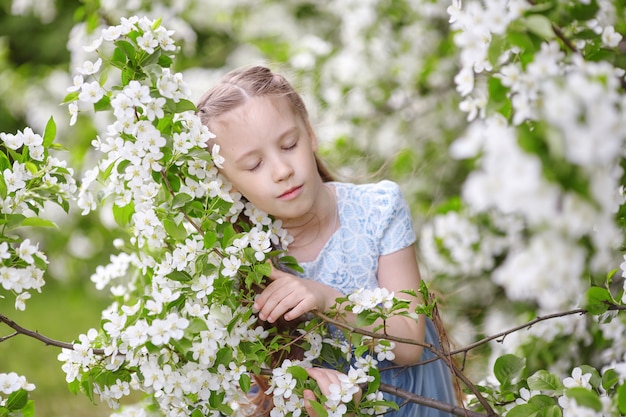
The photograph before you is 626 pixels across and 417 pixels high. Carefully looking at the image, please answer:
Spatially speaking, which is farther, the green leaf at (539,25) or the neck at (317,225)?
the neck at (317,225)

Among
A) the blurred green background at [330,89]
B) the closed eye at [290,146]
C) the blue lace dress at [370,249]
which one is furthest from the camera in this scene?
the blurred green background at [330,89]

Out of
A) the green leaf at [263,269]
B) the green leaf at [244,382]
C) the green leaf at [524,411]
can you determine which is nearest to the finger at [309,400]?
the green leaf at [244,382]

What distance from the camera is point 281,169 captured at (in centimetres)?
168

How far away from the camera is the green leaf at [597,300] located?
57.9 inches

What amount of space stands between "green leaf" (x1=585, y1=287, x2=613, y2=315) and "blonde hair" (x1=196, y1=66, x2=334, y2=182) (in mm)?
730

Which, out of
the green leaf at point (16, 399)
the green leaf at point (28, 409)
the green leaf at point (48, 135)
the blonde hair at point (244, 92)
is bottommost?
the green leaf at point (28, 409)

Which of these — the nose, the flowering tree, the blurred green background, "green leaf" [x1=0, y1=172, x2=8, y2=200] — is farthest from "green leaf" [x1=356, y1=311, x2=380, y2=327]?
the blurred green background

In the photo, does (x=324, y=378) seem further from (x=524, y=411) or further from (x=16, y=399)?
(x=16, y=399)

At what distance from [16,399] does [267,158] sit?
680mm

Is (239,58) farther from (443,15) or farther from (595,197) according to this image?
(595,197)

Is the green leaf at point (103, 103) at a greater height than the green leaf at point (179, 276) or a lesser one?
greater

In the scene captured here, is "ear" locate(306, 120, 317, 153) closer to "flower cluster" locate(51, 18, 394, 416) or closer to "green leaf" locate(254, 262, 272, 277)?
"flower cluster" locate(51, 18, 394, 416)

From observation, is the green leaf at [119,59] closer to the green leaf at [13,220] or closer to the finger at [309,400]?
the green leaf at [13,220]

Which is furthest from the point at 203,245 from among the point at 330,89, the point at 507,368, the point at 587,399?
the point at 330,89
